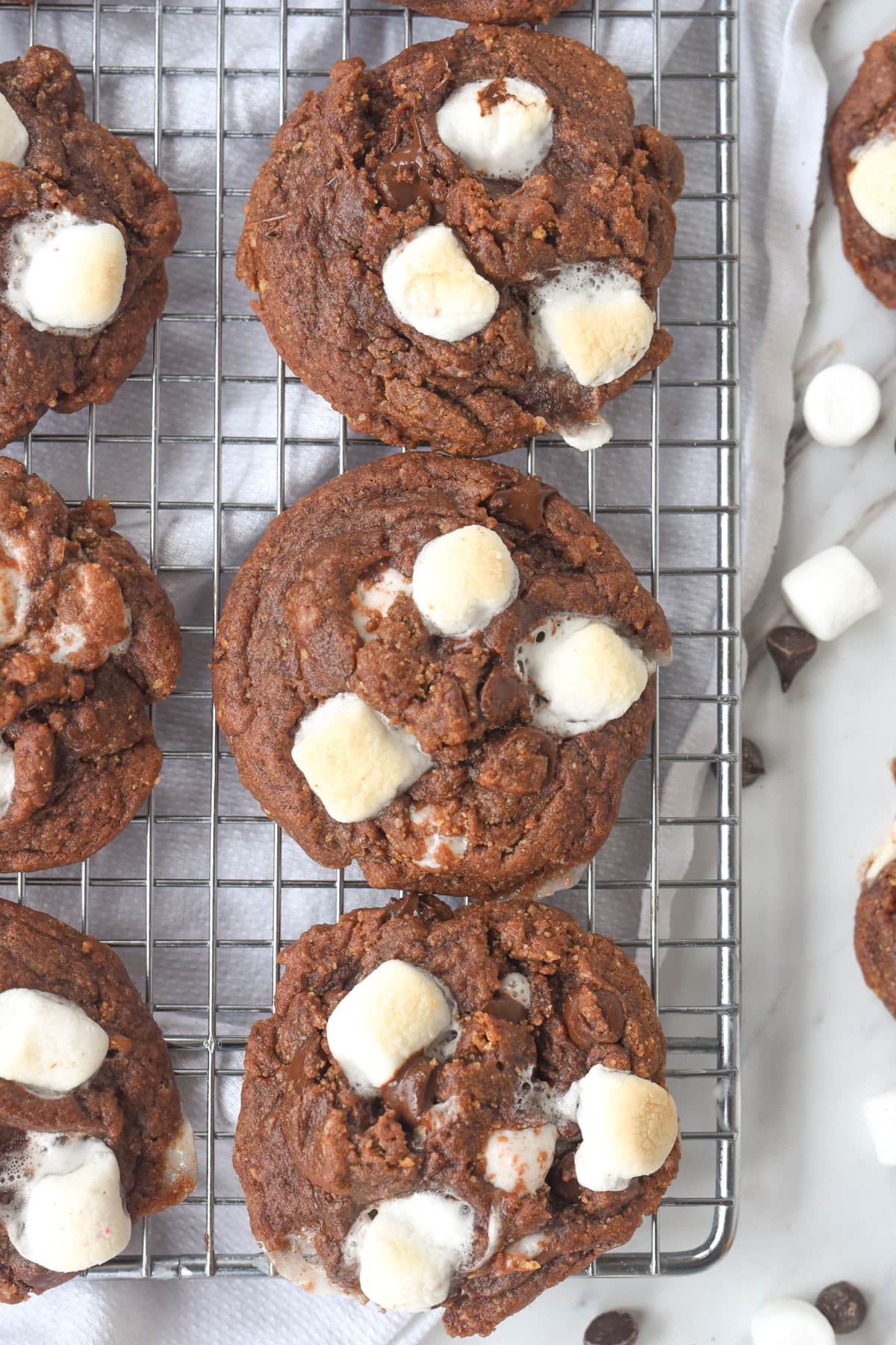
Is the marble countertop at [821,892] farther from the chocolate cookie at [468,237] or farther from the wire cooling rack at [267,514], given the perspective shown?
the chocolate cookie at [468,237]

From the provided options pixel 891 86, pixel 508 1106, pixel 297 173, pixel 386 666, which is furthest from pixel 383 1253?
pixel 891 86

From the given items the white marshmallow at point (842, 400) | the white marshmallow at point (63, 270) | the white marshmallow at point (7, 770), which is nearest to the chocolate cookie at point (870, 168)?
the white marshmallow at point (842, 400)

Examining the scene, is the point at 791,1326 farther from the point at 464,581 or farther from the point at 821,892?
the point at 464,581

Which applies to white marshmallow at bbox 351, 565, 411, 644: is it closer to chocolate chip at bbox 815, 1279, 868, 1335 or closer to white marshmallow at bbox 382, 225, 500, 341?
white marshmallow at bbox 382, 225, 500, 341

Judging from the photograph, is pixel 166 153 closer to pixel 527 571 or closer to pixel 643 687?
pixel 527 571

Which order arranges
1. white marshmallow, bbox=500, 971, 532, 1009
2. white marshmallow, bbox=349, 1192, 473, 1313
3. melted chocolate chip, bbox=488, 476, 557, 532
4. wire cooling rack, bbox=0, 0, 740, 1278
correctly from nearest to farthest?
white marshmallow, bbox=349, 1192, 473, 1313 < white marshmallow, bbox=500, 971, 532, 1009 < melted chocolate chip, bbox=488, 476, 557, 532 < wire cooling rack, bbox=0, 0, 740, 1278

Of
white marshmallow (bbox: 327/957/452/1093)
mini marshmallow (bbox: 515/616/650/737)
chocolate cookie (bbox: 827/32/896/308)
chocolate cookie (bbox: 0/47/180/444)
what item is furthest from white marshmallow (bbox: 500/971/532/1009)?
chocolate cookie (bbox: 827/32/896/308)
